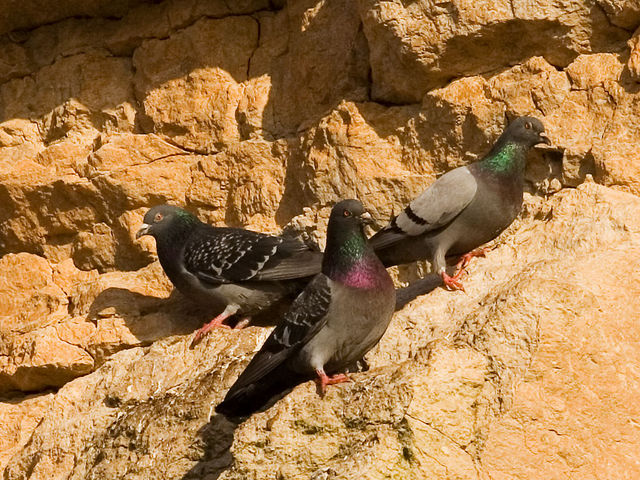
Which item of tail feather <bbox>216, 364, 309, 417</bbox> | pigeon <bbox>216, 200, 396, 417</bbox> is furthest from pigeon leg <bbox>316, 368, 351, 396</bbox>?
tail feather <bbox>216, 364, 309, 417</bbox>

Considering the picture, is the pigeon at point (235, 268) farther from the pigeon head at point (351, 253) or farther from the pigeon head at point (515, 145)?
the pigeon head at point (515, 145)

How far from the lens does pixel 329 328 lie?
275 inches

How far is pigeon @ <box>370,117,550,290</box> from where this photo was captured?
25.8ft

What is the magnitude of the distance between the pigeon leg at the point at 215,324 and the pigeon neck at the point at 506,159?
184 cm

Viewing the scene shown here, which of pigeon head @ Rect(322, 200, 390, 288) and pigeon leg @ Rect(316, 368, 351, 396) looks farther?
pigeon head @ Rect(322, 200, 390, 288)

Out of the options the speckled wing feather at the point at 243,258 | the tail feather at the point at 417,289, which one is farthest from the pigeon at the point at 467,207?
the speckled wing feather at the point at 243,258

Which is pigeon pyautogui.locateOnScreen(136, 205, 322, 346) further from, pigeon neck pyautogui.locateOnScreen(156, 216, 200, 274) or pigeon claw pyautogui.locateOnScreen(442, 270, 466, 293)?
pigeon claw pyautogui.locateOnScreen(442, 270, 466, 293)

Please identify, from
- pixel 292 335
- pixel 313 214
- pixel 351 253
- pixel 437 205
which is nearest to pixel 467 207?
pixel 437 205

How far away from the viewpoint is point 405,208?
823 cm

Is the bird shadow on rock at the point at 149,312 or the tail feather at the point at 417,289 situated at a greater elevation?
the tail feather at the point at 417,289

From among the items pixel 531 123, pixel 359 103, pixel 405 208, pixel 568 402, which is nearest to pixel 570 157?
pixel 531 123

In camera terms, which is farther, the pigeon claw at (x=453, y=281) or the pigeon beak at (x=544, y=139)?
the pigeon beak at (x=544, y=139)

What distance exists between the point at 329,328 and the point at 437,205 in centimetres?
127

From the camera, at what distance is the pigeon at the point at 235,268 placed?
8.43 m
